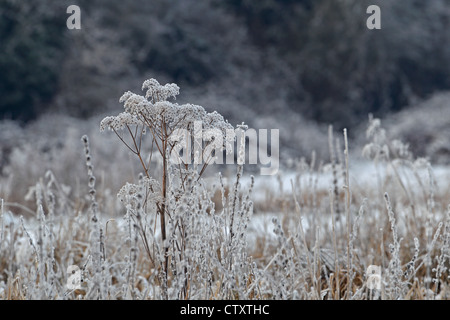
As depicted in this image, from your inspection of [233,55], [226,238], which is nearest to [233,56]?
[233,55]

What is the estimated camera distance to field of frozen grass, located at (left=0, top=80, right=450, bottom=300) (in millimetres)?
1210

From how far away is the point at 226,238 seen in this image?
1.38 meters

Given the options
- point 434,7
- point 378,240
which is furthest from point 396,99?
point 378,240

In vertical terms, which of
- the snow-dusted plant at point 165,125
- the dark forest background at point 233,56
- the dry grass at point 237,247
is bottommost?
the dry grass at point 237,247

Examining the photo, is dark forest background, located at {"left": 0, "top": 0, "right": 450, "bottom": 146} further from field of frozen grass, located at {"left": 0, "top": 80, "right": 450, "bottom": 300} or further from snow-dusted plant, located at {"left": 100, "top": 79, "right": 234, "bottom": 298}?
snow-dusted plant, located at {"left": 100, "top": 79, "right": 234, "bottom": 298}

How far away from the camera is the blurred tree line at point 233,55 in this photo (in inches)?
499

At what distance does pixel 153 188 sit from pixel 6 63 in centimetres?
1189

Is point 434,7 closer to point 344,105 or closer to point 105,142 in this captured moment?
point 344,105

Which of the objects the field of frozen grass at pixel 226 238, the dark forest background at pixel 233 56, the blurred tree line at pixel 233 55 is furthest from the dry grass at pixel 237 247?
the blurred tree line at pixel 233 55

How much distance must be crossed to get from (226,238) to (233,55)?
15.3 meters

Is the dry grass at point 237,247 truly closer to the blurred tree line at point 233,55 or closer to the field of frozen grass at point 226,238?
the field of frozen grass at point 226,238

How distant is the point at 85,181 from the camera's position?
624cm

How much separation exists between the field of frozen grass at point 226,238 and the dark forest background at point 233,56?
6.94 m

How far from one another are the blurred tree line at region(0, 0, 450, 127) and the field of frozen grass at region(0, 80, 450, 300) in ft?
23.0
